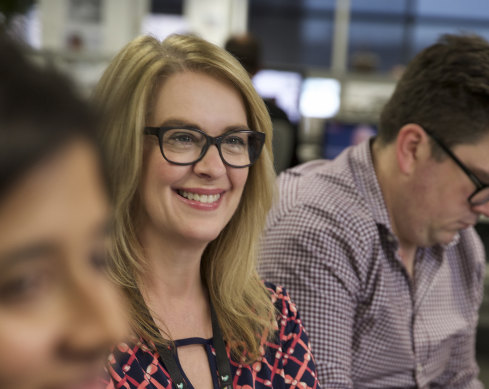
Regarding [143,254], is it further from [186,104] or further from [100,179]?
[100,179]

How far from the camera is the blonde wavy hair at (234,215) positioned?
1151mm

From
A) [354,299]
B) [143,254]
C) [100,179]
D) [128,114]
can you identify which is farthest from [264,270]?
[100,179]

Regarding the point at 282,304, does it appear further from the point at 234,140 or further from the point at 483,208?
the point at 483,208

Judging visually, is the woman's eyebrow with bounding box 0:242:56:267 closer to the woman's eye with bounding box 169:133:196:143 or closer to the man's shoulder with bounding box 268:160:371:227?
the woman's eye with bounding box 169:133:196:143

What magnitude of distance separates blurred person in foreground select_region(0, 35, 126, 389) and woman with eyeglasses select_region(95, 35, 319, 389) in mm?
789

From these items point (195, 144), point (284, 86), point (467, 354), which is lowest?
point (467, 354)

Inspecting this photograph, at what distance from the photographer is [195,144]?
120 centimetres

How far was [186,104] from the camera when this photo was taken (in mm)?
1195

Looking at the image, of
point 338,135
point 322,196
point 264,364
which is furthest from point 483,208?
point 338,135

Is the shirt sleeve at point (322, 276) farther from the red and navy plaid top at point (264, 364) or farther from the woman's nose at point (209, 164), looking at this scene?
the woman's nose at point (209, 164)

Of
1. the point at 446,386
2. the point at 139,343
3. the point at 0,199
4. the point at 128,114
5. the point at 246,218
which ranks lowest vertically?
the point at 446,386

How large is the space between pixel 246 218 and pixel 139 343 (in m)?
0.37

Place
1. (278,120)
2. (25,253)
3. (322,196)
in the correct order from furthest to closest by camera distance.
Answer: (278,120) → (322,196) → (25,253)

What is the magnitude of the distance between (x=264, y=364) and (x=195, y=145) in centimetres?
42
